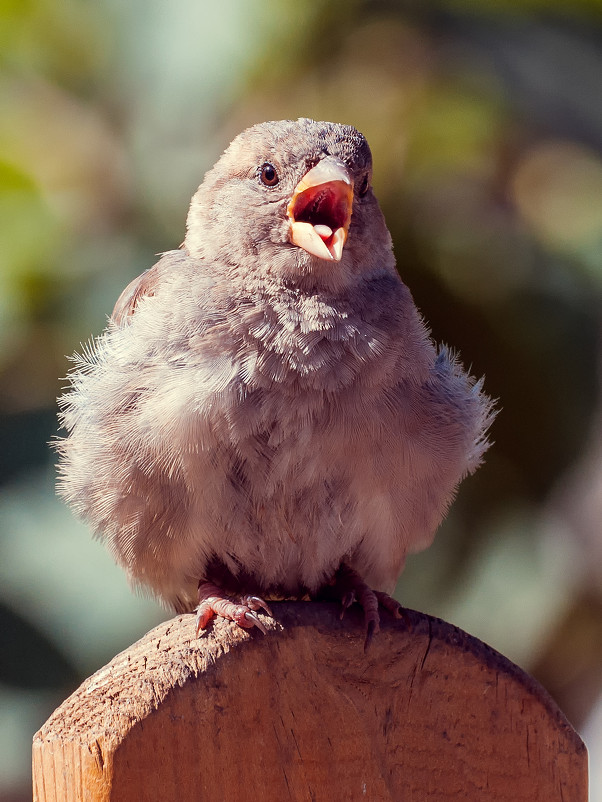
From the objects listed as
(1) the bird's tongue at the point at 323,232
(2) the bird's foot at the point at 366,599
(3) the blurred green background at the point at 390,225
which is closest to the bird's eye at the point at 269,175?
(1) the bird's tongue at the point at 323,232

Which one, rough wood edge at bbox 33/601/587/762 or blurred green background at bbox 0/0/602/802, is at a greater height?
blurred green background at bbox 0/0/602/802

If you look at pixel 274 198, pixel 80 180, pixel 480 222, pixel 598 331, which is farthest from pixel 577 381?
pixel 80 180

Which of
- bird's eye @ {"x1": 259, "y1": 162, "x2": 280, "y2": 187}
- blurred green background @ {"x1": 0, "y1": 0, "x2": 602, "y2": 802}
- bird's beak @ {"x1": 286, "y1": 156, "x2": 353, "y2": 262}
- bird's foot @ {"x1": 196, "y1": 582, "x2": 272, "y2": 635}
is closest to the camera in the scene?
bird's foot @ {"x1": 196, "y1": 582, "x2": 272, "y2": 635}

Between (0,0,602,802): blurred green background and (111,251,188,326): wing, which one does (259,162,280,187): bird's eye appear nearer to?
(111,251,188,326): wing

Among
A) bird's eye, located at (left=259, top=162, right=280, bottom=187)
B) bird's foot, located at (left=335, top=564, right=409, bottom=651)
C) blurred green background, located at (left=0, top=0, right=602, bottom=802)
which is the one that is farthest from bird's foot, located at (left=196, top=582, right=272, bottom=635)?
blurred green background, located at (left=0, top=0, right=602, bottom=802)

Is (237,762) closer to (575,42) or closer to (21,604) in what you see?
(21,604)

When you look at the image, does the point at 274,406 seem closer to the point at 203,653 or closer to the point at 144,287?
the point at 144,287

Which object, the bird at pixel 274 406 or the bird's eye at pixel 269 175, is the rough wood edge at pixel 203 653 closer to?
the bird at pixel 274 406
